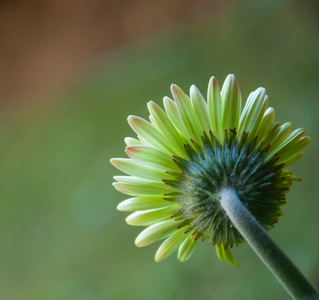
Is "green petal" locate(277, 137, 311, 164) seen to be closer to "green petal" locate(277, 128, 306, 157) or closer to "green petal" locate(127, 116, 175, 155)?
"green petal" locate(277, 128, 306, 157)

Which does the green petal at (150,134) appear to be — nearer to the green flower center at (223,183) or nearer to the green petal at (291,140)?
the green flower center at (223,183)

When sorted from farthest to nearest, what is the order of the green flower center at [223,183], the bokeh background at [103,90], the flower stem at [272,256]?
the bokeh background at [103,90]
the green flower center at [223,183]
the flower stem at [272,256]

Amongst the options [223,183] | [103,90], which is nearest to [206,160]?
[223,183]

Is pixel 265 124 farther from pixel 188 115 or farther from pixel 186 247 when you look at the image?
pixel 186 247

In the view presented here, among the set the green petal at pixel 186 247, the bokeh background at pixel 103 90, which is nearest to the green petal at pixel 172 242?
the green petal at pixel 186 247

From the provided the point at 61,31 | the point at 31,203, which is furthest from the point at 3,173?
the point at 61,31

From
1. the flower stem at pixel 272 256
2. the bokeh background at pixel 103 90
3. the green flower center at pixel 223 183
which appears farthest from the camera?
the bokeh background at pixel 103 90
